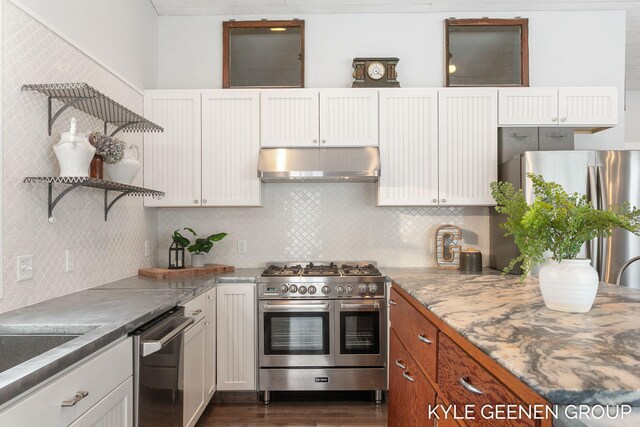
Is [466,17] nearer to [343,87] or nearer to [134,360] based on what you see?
[343,87]

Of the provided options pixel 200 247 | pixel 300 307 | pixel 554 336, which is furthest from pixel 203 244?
pixel 554 336

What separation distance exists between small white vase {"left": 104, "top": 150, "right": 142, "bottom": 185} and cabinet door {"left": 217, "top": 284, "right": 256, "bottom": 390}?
1.03m

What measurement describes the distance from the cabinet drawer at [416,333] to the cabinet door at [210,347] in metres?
1.30

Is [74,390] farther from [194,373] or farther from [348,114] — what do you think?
[348,114]

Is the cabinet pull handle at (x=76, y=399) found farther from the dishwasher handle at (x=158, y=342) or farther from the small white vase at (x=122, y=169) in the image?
the small white vase at (x=122, y=169)

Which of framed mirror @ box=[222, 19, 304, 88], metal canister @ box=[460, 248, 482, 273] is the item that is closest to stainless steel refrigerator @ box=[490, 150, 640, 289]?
metal canister @ box=[460, 248, 482, 273]

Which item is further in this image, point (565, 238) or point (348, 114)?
point (348, 114)

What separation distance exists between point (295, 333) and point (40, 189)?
1842 mm

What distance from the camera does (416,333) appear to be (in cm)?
174

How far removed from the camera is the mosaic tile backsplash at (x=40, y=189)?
1.85m

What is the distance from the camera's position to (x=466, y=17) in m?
3.59

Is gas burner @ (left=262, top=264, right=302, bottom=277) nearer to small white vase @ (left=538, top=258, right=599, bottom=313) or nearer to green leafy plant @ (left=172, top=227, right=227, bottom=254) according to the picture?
green leafy plant @ (left=172, top=227, right=227, bottom=254)

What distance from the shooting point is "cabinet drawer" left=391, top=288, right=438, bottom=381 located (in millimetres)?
1499

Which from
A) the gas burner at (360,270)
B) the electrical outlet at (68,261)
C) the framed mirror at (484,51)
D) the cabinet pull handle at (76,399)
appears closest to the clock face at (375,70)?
the framed mirror at (484,51)
